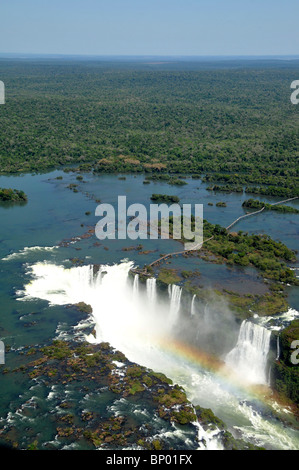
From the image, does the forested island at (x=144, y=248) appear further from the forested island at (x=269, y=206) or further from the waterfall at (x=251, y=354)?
the waterfall at (x=251, y=354)

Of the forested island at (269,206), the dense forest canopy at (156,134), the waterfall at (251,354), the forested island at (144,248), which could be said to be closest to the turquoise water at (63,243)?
the forested island at (144,248)

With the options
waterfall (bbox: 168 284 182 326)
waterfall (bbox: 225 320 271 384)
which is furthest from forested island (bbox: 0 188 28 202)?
waterfall (bbox: 225 320 271 384)

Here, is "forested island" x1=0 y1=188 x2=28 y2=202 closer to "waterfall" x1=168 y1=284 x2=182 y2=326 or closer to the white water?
the white water

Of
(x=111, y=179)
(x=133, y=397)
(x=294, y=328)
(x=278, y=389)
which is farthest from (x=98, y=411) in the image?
(x=111, y=179)

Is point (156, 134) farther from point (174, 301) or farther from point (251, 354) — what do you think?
point (251, 354)

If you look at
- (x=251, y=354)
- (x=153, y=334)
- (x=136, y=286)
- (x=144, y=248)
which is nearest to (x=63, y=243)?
(x=144, y=248)

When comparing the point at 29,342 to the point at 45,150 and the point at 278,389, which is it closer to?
the point at 278,389
